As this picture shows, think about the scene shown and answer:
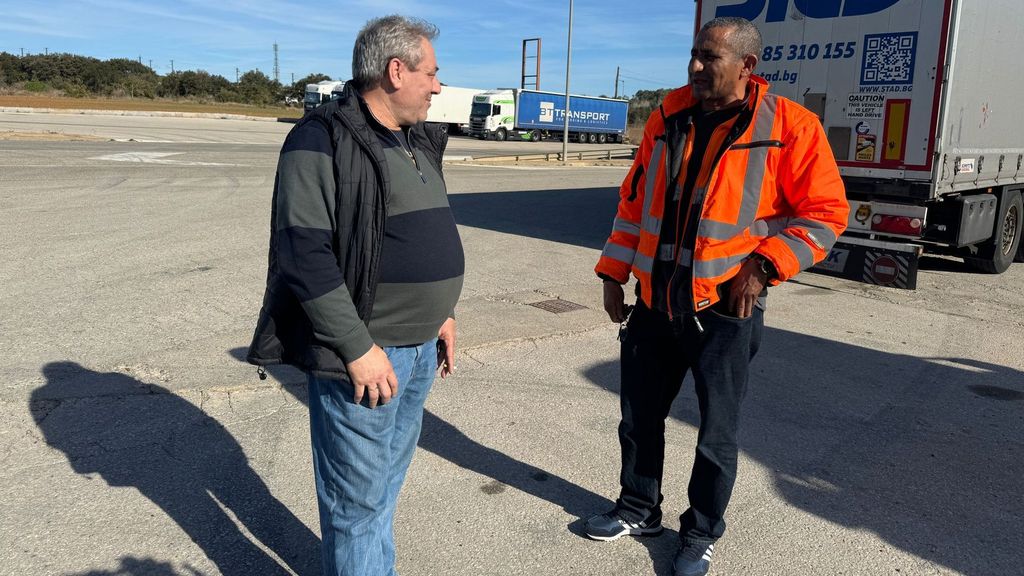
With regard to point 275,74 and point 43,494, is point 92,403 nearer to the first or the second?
point 43,494

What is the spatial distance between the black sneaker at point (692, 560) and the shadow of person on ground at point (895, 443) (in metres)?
0.42

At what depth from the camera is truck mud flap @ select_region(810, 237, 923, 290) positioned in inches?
309

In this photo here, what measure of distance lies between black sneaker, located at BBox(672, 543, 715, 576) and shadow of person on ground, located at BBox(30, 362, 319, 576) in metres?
1.35

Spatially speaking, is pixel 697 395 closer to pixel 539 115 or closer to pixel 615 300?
pixel 615 300

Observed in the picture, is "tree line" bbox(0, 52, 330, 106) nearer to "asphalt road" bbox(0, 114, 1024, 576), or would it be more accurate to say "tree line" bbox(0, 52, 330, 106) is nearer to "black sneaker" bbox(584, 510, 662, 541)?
"asphalt road" bbox(0, 114, 1024, 576)

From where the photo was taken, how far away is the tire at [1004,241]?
951cm

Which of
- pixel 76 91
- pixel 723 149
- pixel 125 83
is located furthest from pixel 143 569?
pixel 125 83

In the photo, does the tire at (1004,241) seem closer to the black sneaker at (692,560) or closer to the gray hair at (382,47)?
the black sneaker at (692,560)

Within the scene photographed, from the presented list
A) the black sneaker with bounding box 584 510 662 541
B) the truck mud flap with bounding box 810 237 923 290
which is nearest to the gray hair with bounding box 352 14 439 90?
the black sneaker with bounding box 584 510 662 541

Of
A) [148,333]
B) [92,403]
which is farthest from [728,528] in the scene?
[148,333]

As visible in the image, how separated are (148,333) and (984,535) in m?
5.11

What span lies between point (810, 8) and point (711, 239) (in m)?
6.40

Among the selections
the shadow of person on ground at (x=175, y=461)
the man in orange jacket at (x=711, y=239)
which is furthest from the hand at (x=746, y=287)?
the shadow of person on ground at (x=175, y=461)

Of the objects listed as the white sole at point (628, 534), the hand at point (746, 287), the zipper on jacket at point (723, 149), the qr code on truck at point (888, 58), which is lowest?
the white sole at point (628, 534)
